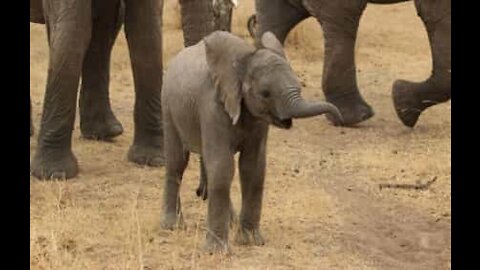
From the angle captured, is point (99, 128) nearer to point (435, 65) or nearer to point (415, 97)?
point (415, 97)

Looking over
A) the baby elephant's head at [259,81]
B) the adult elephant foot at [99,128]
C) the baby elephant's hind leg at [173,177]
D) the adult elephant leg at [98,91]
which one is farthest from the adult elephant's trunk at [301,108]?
the adult elephant foot at [99,128]

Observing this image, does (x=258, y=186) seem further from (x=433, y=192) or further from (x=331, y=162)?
(x=331, y=162)

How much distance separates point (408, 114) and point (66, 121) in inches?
109

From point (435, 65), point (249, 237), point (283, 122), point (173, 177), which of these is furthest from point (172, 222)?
point (435, 65)

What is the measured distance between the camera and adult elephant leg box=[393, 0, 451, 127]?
752cm

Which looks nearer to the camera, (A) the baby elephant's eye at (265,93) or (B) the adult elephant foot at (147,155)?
(A) the baby elephant's eye at (265,93)

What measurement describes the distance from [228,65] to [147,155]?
7.41 feet

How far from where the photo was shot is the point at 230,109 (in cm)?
464

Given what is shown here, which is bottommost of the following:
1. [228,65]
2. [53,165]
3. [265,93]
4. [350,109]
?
[53,165]

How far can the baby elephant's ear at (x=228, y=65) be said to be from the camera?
15.2 ft

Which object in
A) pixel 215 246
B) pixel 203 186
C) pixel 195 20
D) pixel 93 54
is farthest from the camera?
pixel 93 54

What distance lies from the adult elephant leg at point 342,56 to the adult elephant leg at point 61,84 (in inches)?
94.4

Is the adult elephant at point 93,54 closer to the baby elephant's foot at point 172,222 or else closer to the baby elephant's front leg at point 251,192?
the baby elephant's foot at point 172,222

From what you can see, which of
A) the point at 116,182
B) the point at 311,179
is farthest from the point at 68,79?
the point at 311,179
